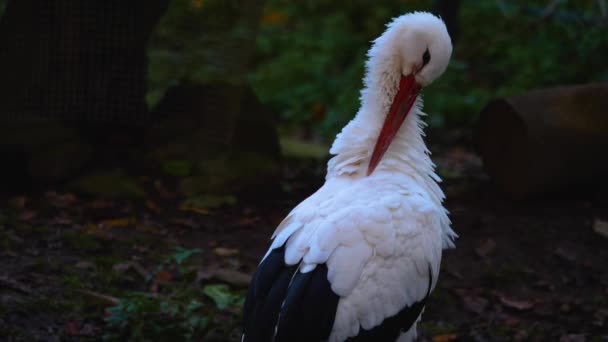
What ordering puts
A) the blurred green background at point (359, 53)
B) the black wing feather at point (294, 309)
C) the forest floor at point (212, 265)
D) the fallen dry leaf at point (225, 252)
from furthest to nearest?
the blurred green background at point (359, 53) < the fallen dry leaf at point (225, 252) < the forest floor at point (212, 265) < the black wing feather at point (294, 309)

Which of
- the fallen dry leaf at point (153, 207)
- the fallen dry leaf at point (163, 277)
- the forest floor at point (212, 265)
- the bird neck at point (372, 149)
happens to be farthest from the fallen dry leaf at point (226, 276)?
the bird neck at point (372, 149)

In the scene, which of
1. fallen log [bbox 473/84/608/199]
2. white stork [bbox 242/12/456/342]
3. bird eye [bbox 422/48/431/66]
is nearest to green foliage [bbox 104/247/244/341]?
white stork [bbox 242/12/456/342]

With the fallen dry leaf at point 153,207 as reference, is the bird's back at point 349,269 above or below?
above

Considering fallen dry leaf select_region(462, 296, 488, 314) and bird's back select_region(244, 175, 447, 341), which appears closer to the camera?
bird's back select_region(244, 175, 447, 341)

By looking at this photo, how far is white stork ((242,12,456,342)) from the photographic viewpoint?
3.38 metres

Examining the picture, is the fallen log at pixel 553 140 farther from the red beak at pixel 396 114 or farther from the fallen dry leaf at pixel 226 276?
the fallen dry leaf at pixel 226 276

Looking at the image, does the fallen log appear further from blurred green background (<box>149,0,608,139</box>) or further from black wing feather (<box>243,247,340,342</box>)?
black wing feather (<box>243,247,340,342</box>)

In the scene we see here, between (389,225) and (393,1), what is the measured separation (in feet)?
30.7

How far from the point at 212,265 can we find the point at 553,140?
2563mm

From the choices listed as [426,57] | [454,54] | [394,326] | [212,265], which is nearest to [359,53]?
[454,54]

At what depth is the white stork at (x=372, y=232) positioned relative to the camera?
338cm

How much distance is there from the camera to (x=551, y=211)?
6.18 m

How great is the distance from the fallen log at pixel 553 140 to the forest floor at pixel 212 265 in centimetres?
19

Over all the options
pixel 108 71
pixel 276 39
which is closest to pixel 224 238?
pixel 108 71
